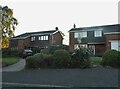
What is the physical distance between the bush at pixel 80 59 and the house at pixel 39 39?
125 feet

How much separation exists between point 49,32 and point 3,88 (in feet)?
167

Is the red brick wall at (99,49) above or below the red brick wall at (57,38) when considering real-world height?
below

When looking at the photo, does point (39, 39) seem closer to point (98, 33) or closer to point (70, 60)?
point (98, 33)

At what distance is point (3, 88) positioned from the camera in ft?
40.1

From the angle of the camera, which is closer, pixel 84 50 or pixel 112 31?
pixel 84 50

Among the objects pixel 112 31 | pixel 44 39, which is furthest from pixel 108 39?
pixel 44 39

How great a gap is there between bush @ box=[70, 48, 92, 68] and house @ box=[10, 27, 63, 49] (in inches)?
1498

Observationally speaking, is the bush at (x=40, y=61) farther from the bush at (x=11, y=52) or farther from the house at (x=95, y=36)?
the bush at (x=11, y=52)

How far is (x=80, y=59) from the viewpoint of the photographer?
2262 cm

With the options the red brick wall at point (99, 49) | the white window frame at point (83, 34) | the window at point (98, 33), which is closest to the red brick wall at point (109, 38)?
the red brick wall at point (99, 49)

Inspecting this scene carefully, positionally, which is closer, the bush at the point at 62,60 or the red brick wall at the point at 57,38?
the bush at the point at 62,60

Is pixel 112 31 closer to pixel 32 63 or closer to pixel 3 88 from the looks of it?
pixel 32 63

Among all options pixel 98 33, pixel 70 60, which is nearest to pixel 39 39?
pixel 98 33

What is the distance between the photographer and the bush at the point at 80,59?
22094 millimetres
